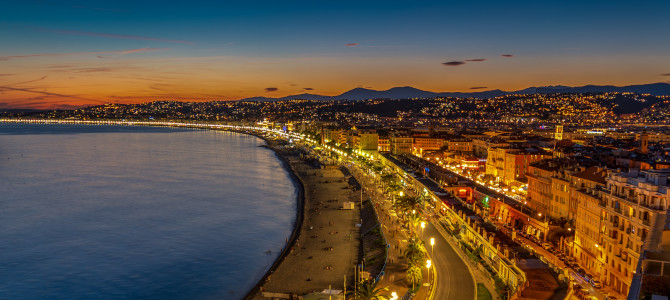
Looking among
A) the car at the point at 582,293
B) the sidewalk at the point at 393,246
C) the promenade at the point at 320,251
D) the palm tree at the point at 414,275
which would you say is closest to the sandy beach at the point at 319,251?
the promenade at the point at 320,251

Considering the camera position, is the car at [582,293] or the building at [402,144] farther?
the building at [402,144]

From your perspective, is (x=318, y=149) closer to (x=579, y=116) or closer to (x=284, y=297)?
(x=284, y=297)

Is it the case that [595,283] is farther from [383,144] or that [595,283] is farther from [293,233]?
[383,144]

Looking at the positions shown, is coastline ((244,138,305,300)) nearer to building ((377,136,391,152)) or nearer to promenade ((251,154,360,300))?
promenade ((251,154,360,300))

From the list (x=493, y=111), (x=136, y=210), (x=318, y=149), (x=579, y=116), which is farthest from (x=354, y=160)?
(x=493, y=111)

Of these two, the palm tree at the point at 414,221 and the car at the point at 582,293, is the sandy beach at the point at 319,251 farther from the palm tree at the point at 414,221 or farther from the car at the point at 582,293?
the car at the point at 582,293

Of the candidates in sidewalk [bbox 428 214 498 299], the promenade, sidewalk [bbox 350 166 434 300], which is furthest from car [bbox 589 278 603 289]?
the promenade
